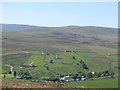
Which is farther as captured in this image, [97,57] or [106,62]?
[97,57]

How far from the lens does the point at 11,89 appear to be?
13.8 m

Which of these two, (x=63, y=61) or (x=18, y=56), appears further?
(x=18, y=56)

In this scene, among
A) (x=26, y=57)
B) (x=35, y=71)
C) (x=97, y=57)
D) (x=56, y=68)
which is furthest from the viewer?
(x=97, y=57)

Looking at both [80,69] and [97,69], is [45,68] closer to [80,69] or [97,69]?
[80,69]

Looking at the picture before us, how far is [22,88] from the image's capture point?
14148mm

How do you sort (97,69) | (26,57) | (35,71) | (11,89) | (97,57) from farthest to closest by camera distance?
(97,57) < (26,57) < (97,69) < (35,71) < (11,89)

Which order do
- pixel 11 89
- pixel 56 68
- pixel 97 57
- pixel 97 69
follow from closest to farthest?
pixel 11 89
pixel 56 68
pixel 97 69
pixel 97 57

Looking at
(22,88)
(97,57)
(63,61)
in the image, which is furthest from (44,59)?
(22,88)

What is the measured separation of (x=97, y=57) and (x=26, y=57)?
71.4ft

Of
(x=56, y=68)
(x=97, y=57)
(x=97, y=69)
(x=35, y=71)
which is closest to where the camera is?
(x=35, y=71)

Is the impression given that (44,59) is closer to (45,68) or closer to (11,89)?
(45,68)

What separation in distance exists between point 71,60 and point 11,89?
52379mm

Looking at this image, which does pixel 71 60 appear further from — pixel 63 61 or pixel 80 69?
pixel 80 69

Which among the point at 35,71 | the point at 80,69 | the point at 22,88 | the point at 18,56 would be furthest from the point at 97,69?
the point at 22,88
